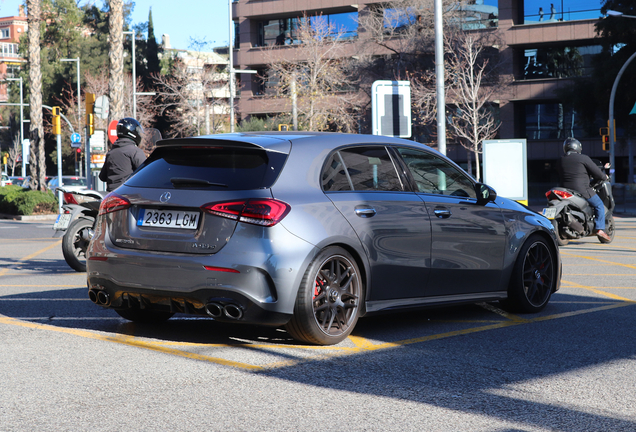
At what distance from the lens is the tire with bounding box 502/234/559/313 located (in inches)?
297

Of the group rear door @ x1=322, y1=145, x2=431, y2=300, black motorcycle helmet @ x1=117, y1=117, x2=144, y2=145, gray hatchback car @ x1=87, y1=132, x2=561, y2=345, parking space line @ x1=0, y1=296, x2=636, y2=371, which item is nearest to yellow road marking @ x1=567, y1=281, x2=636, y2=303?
parking space line @ x1=0, y1=296, x2=636, y2=371

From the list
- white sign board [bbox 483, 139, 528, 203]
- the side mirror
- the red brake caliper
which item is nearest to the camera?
the red brake caliper

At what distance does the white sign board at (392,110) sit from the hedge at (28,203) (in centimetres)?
1718

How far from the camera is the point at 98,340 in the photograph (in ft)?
20.5

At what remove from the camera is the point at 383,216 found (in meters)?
6.37

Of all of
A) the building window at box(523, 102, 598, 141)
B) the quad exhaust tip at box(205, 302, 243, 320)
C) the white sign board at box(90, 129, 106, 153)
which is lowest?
the quad exhaust tip at box(205, 302, 243, 320)

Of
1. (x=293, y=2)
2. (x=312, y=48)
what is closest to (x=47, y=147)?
(x=293, y=2)

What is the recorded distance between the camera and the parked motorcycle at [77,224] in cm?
1099

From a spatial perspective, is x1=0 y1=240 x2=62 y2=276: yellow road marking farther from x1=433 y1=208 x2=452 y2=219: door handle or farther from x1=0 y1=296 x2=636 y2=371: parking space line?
x1=433 y1=208 x2=452 y2=219: door handle

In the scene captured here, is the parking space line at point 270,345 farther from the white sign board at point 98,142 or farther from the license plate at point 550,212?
the white sign board at point 98,142

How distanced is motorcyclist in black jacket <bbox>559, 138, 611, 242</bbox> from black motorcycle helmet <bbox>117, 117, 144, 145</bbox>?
6.95 m

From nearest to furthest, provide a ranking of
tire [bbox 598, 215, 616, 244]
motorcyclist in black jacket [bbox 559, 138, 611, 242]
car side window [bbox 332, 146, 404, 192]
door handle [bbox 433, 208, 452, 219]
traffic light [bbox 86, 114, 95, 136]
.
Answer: car side window [bbox 332, 146, 404, 192] < door handle [bbox 433, 208, 452, 219] < motorcyclist in black jacket [bbox 559, 138, 611, 242] < tire [bbox 598, 215, 616, 244] < traffic light [bbox 86, 114, 95, 136]

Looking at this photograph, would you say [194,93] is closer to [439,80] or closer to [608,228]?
[439,80]

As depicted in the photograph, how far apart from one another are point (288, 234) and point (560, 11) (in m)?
49.9
